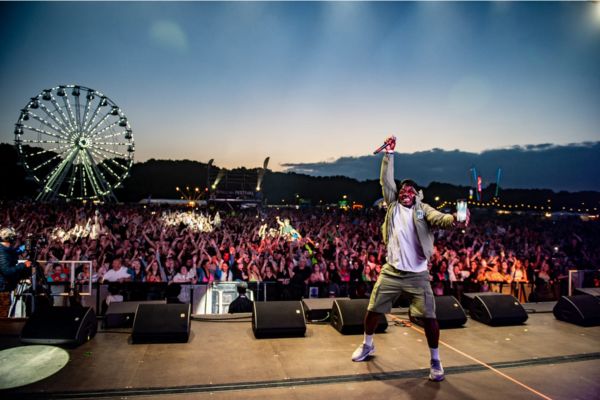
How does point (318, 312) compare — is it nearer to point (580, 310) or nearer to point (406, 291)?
point (406, 291)

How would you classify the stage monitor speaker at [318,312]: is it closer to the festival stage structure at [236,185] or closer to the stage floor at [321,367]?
the stage floor at [321,367]

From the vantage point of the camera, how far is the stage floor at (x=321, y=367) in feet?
10.1

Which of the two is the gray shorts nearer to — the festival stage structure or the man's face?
the man's face

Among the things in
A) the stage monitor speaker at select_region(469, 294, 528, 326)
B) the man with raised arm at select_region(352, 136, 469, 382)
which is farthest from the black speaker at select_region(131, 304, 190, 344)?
the stage monitor speaker at select_region(469, 294, 528, 326)

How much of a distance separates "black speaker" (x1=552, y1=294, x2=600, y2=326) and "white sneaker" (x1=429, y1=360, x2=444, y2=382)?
304 cm

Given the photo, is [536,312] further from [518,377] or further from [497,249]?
Answer: [497,249]

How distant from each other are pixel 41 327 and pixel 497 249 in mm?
11601

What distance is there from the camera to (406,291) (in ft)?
11.8

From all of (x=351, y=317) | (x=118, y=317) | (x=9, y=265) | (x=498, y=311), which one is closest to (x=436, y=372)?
(x=351, y=317)

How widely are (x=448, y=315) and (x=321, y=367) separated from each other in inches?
87.9

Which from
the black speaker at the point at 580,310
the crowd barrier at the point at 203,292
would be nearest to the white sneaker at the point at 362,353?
the crowd barrier at the point at 203,292

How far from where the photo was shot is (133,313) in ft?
15.3

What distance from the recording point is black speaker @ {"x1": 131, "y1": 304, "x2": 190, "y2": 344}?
4.14 m

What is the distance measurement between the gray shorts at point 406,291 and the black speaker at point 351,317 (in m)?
0.98
